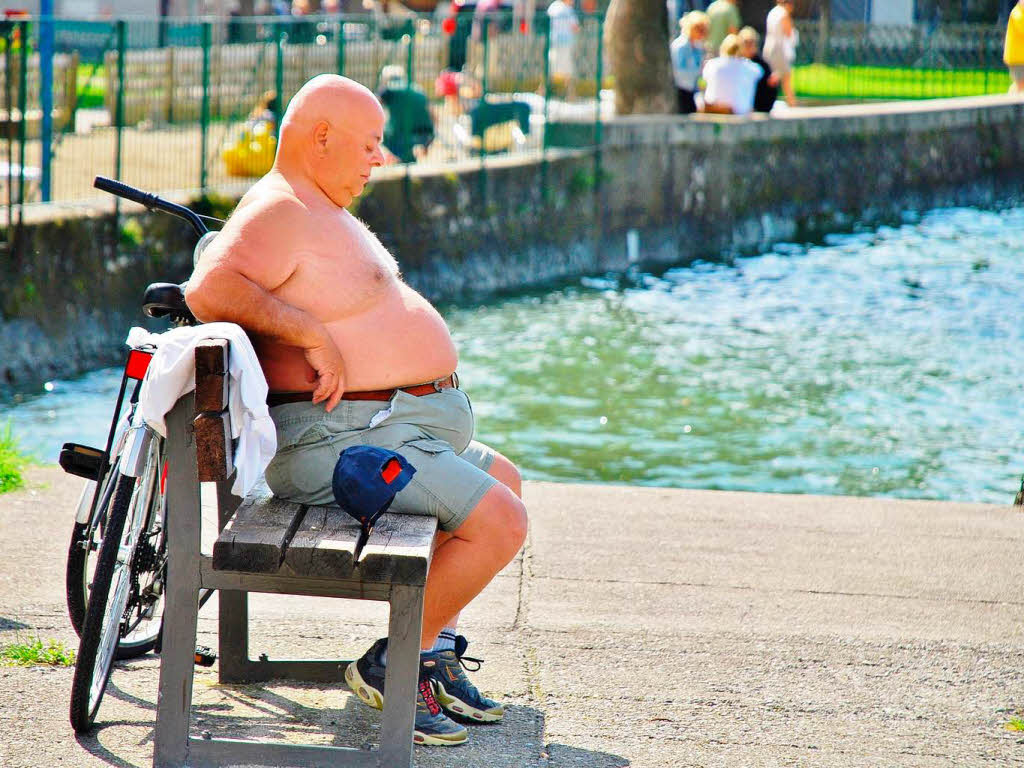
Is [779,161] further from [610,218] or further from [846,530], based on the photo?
[846,530]

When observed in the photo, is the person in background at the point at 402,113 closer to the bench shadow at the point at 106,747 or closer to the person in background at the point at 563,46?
the person in background at the point at 563,46

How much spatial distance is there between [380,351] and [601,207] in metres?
13.6

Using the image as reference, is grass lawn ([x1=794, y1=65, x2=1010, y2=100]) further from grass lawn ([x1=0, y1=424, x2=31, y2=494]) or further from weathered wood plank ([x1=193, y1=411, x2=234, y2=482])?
weathered wood plank ([x1=193, y1=411, x2=234, y2=482])

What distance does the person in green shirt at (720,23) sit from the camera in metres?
24.1

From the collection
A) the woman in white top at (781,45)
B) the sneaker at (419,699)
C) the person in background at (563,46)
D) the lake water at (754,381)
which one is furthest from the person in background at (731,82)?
the sneaker at (419,699)

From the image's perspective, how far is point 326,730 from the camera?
137 inches

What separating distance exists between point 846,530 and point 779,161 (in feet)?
46.5

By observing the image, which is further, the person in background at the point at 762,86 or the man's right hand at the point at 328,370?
the person in background at the point at 762,86

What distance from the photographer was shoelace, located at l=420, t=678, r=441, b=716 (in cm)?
347

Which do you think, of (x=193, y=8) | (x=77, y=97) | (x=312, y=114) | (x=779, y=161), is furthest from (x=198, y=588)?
(x=193, y=8)

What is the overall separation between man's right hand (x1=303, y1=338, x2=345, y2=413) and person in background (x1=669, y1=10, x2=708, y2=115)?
16.4 m

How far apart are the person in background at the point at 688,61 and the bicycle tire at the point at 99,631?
16.6 m

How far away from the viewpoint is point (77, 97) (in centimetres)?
1113

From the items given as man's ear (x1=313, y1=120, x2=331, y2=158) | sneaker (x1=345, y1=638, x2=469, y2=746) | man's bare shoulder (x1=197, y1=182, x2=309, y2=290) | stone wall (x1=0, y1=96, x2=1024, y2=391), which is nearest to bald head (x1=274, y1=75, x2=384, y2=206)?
man's ear (x1=313, y1=120, x2=331, y2=158)
